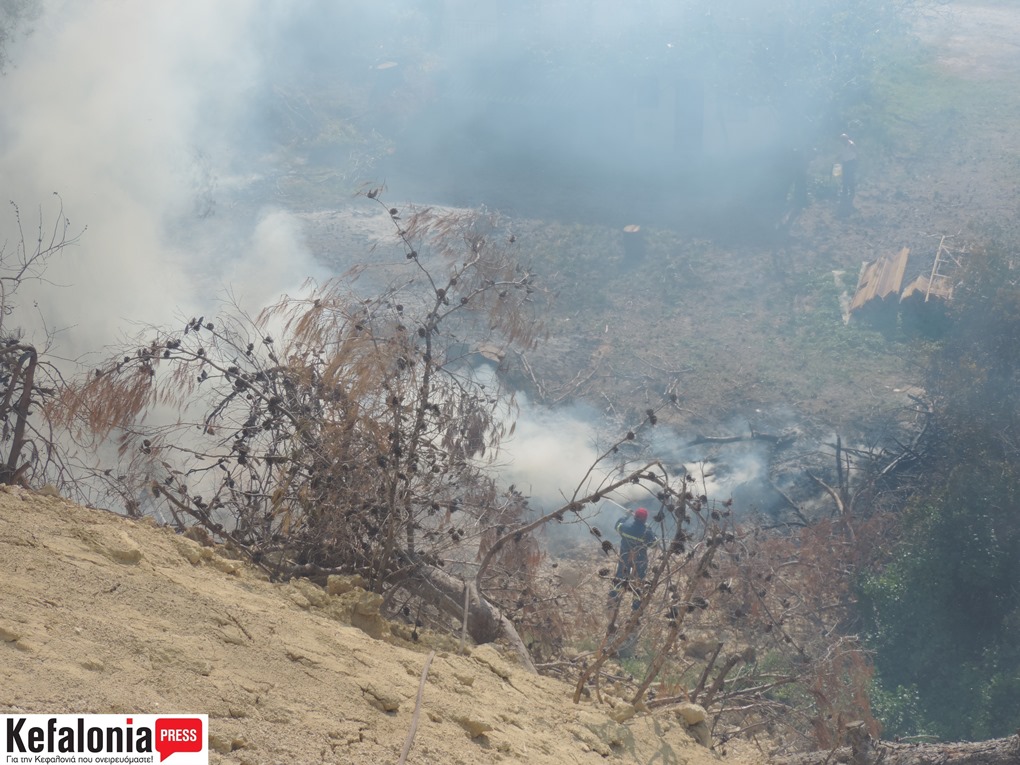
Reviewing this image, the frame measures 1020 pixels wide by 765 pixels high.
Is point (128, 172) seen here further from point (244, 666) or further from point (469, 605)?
point (244, 666)

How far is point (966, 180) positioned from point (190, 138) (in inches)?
502

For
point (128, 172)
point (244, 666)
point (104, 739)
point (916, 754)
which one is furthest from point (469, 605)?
point (128, 172)

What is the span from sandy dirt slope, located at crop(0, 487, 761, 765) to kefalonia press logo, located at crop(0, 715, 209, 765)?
0.12 ft

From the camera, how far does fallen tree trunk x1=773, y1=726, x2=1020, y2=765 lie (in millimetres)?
3807

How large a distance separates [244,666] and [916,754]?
272 centimetres

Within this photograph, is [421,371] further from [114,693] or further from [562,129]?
[562,129]

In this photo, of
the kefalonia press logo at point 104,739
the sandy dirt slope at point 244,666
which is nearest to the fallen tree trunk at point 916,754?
the sandy dirt slope at point 244,666

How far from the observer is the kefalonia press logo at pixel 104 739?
2.38m

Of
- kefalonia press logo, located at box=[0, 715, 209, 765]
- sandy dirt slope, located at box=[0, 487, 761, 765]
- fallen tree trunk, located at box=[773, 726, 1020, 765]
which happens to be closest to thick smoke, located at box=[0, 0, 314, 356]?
sandy dirt slope, located at box=[0, 487, 761, 765]

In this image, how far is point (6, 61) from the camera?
1352cm

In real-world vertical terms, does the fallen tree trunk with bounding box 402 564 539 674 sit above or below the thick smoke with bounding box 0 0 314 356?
below

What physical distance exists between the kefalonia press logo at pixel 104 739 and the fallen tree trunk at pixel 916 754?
2.53m

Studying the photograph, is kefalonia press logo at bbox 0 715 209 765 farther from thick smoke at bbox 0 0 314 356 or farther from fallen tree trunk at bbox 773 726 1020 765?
thick smoke at bbox 0 0 314 356

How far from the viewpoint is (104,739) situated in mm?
2498
